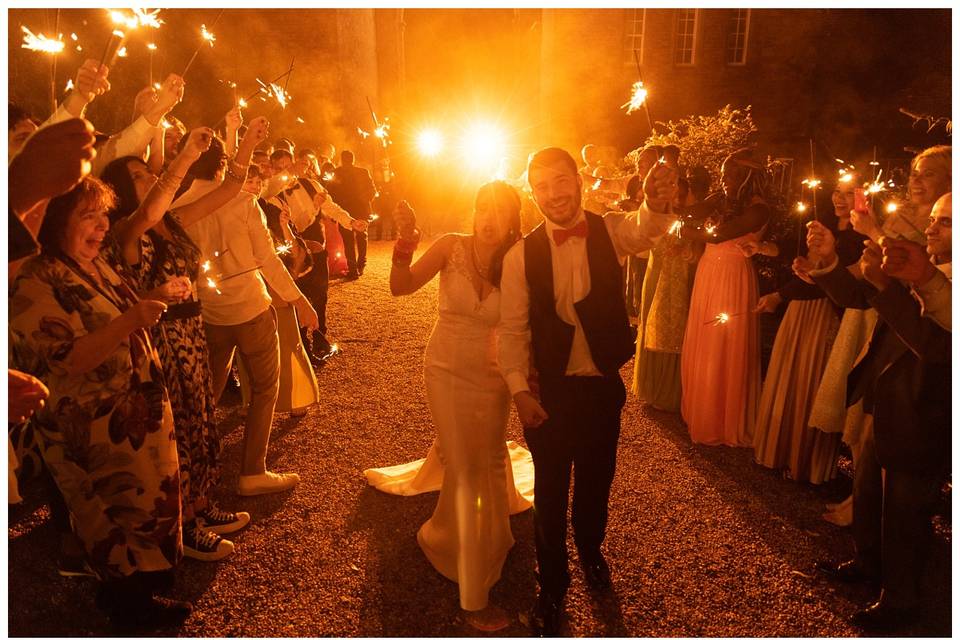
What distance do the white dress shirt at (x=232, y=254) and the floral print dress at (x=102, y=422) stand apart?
3.74 ft

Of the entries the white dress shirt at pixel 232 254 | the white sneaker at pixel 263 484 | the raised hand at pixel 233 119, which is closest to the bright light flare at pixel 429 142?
the raised hand at pixel 233 119

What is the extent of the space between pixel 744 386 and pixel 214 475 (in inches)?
148

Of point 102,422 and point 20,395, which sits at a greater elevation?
point 20,395

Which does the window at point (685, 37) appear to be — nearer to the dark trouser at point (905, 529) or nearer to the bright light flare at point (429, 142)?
the bright light flare at point (429, 142)

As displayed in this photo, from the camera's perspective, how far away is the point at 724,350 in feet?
15.4

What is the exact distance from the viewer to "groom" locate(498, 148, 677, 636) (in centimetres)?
280

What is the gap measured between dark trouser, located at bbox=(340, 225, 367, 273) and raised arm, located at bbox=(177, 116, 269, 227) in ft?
25.0

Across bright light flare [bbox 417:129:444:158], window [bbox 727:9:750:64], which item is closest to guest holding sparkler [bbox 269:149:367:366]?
window [bbox 727:9:750:64]

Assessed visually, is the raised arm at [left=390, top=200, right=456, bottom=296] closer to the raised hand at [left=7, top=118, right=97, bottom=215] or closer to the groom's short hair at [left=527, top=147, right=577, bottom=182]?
the groom's short hair at [left=527, top=147, right=577, bottom=182]

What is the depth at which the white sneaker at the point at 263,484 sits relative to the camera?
13.3 ft

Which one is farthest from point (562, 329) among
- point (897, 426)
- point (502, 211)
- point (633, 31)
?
point (633, 31)

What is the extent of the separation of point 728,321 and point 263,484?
353 centimetres

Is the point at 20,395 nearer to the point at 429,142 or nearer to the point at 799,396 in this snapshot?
the point at 799,396
